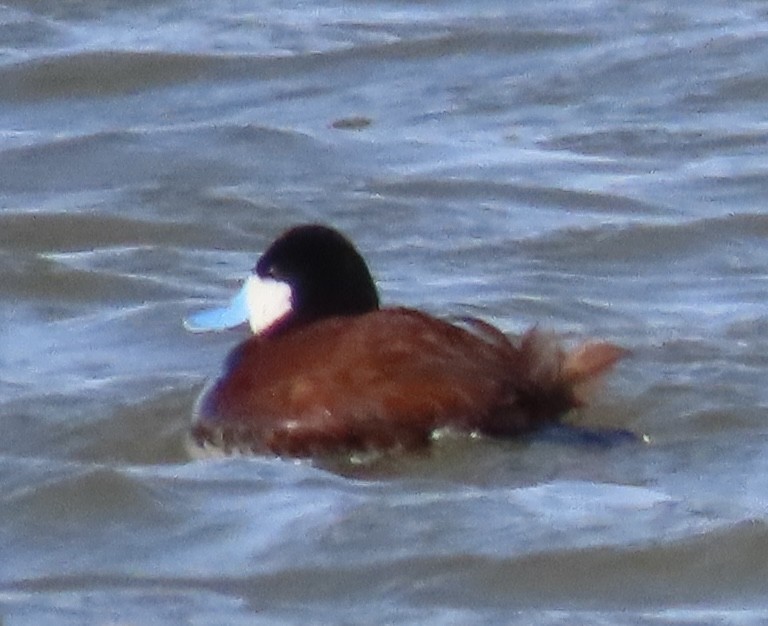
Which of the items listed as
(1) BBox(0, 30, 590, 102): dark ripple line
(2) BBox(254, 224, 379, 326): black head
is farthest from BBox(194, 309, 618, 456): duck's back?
(1) BBox(0, 30, 590, 102): dark ripple line

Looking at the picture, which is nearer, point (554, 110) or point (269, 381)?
point (269, 381)

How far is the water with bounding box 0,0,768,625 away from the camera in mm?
6035

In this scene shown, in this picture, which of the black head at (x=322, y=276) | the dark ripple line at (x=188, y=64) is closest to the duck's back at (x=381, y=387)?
the black head at (x=322, y=276)

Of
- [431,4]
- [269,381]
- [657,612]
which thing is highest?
[431,4]

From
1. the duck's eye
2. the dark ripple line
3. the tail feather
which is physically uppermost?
the dark ripple line

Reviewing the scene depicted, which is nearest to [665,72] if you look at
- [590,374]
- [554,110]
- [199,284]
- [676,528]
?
[554,110]

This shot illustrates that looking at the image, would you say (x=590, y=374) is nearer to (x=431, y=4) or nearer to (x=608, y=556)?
(x=608, y=556)

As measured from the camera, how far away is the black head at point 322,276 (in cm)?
697

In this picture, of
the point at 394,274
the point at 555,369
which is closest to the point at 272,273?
the point at 555,369

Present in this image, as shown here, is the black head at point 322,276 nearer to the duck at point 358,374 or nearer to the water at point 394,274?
the duck at point 358,374

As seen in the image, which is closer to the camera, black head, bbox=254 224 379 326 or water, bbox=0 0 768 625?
water, bbox=0 0 768 625

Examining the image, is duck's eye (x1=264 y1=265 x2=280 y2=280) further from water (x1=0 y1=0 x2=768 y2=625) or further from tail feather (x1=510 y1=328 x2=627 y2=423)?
tail feather (x1=510 y1=328 x2=627 y2=423)

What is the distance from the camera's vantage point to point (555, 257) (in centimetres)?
890

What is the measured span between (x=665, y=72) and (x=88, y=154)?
8.66 ft
